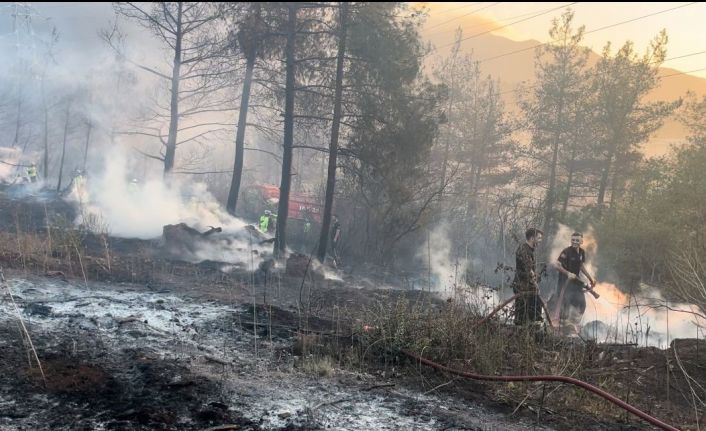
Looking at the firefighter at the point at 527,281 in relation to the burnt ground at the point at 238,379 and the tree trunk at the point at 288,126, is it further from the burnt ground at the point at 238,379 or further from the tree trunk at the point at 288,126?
the tree trunk at the point at 288,126

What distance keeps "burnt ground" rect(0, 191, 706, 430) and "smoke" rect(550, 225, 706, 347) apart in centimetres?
251

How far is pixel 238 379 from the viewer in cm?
443

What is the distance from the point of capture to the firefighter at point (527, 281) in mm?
5895

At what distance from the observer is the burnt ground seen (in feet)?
12.1

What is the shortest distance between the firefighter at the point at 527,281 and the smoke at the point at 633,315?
227 centimetres

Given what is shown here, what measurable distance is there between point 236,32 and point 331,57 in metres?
3.18

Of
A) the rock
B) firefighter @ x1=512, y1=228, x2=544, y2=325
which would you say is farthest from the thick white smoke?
firefighter @ x1=512, y1=228, x2=544, y2=325

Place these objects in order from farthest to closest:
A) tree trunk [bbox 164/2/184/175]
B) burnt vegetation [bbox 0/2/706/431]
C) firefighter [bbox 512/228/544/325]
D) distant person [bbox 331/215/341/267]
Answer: tree trunk [bbox 164/2/184/175] → distant person [bbox 331/215/341/267] → firefighter [bbox 512/228/544/325] → burnt vegetation [bbox 0/2/706/431]

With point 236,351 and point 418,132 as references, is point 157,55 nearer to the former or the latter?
point 418,132

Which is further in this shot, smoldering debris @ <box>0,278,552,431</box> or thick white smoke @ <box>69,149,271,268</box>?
thick white smoke @ <box>69,149,271,268</box>

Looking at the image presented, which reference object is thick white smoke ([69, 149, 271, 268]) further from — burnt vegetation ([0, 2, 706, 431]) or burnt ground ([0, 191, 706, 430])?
burnt ground ([0, 191, 706, 430])

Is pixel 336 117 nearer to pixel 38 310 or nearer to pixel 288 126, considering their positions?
pixel 288 126

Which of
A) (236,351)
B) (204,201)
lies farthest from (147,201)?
(236,351)

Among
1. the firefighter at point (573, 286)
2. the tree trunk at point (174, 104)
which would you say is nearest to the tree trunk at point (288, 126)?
the tree trunk at point (174, 104)
